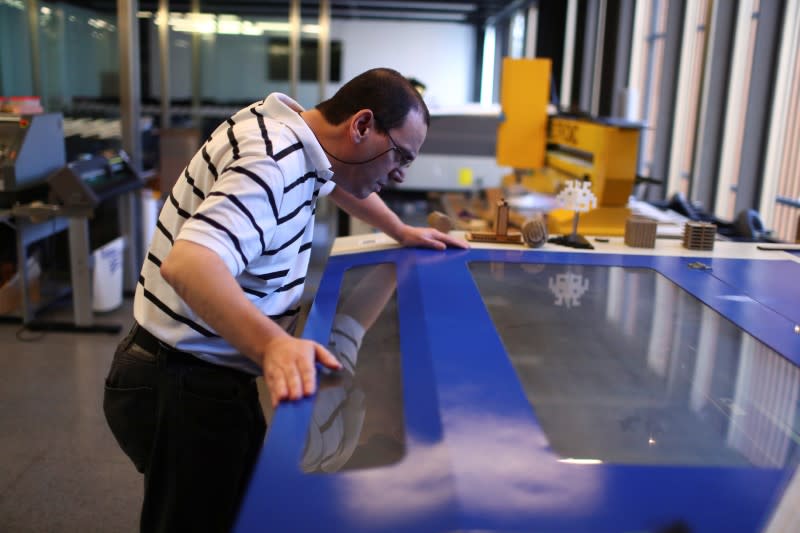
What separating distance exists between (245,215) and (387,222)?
986 millimetres

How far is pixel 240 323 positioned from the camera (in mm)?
1146

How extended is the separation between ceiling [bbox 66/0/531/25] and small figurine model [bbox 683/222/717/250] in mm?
6390

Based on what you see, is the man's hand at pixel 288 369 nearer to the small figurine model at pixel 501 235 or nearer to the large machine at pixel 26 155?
the small figurine model at pixel 501 235

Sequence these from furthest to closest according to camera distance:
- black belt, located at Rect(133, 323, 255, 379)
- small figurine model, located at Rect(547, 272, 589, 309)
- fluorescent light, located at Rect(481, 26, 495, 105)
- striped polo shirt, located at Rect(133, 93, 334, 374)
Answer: fluorescent light, located at Rect(481, 26, 495, 105) < small figurine model, located at Rect(547, 272, 589, 309) < black belt, located at Rect(133, 323, 255, 379) < striped polo shirt, located at Rect(133, 93, 334, 374)

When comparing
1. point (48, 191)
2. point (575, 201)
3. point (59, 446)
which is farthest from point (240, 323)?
point (48, 191)

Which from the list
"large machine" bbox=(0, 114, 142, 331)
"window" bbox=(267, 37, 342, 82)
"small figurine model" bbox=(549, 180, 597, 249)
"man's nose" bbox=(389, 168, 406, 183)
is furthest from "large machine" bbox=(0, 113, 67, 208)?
"window" bbox=(267, 37, 342, 82)

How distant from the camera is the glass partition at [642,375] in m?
1.15

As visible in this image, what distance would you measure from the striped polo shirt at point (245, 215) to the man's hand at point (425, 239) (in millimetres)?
649

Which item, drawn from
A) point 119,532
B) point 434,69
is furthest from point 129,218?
point 434,69

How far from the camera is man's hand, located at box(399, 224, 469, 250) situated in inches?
88.6

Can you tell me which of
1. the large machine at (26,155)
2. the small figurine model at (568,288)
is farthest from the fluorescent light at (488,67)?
the small figurine model at (568,288)

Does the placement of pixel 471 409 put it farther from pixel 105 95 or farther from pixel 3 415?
pixel 105 95

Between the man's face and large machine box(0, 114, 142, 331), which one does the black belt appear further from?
large machine box(0, 114, 142, 331)

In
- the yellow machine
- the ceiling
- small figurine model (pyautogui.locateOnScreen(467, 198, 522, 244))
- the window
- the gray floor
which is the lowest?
the gray floor
